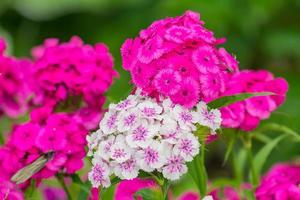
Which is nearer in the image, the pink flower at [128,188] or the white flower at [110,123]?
the white flower at [110,123]

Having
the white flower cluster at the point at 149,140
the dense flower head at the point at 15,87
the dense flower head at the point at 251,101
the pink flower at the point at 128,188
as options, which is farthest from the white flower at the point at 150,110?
the dense flower head at the point at 15,87

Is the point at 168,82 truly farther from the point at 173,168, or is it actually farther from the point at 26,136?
the point at 26,136

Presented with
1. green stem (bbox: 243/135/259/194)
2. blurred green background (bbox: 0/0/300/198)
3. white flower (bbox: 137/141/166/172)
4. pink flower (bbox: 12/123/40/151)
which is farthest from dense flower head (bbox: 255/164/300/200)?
blurred green background (bbox: 0/0/300/198)

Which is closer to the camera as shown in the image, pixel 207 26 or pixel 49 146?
pixel 49 146

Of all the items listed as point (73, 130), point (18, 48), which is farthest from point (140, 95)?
point (18, 48)

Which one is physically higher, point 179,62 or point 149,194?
point 179,62

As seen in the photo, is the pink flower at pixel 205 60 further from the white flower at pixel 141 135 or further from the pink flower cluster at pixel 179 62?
the white flower at pixel 141 135

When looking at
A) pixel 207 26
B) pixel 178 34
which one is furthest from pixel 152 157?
pixel 207 26
